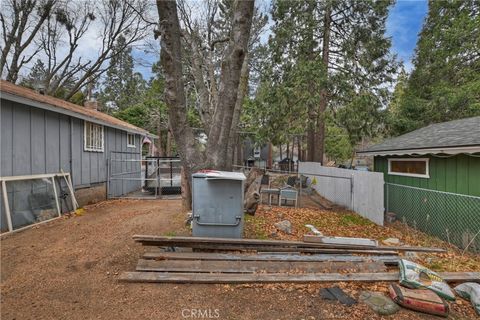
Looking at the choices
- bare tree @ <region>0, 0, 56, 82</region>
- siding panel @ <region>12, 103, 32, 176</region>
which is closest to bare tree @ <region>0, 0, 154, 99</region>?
bare tree @ <region>0, 0, 56, 82</region>

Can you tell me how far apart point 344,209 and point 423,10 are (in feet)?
46.3

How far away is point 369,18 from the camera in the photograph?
46.1ft

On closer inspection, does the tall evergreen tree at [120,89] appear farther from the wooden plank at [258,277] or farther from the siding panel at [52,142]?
the wooden plank at [258,277]

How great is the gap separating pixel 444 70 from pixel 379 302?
53.3 ft

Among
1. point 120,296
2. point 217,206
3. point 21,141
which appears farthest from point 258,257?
point 21,141

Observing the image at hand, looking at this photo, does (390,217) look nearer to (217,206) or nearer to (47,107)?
(217,206)

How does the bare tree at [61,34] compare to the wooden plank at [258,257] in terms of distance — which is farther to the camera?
the bare tree at [61,34]

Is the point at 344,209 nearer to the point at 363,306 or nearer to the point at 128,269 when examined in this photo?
the point at 363,306

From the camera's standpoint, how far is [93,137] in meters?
10.7

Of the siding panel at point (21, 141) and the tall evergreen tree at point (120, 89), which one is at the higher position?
the tall evergreen tree at point (120, 89)

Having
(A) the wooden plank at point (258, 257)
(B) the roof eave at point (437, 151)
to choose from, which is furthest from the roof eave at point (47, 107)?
(B) the roof eave at point (437, 151)

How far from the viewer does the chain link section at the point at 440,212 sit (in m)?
6.70

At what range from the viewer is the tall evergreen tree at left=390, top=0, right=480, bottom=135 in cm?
1360

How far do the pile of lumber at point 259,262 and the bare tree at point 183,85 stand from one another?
1982mm
